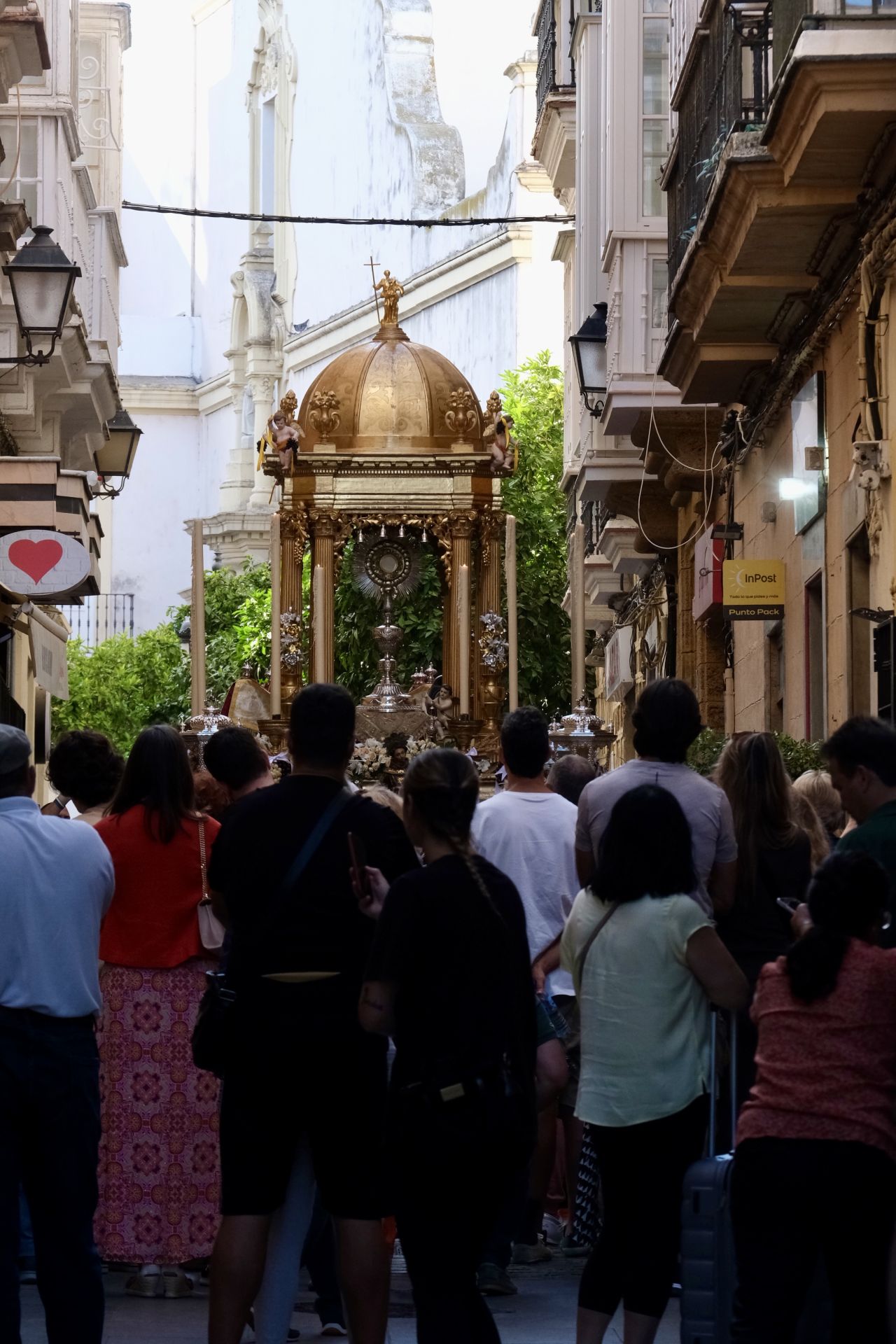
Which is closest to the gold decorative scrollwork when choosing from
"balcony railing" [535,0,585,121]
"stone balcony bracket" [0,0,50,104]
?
"stone balcony bracket" [0,0,50,104]

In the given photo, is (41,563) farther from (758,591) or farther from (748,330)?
(748,330)

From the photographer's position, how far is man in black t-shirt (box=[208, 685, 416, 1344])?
5473 millimetres

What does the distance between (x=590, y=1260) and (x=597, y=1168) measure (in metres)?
0.57

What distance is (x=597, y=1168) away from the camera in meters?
6.33

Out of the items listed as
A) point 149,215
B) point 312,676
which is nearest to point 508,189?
point 312,676

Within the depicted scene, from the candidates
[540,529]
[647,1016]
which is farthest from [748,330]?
[540,529]

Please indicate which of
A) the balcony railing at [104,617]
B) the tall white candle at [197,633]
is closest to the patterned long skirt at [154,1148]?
the tall white candle at [197,633]

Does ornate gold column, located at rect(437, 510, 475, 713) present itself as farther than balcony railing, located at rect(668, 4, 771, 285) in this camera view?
Yes

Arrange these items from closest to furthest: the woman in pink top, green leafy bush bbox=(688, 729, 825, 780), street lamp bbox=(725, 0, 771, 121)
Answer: the woman in pink top, green leafy bush bbox=(688, 729, 825, 780), street lamp bbox=(725, 0, 771, 121)

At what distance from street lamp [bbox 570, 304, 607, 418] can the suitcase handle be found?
11.9 meters

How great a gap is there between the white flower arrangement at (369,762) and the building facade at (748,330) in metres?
1.21

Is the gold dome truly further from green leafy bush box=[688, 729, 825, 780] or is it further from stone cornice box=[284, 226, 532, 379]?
stone cornice box=[284, 226, 532, 379]

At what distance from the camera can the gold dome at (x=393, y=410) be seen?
14695mm

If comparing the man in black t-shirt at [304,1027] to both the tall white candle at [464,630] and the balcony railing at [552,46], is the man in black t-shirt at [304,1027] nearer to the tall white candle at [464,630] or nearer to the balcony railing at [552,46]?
the tall white candle at [464,630]
